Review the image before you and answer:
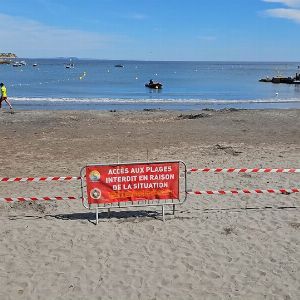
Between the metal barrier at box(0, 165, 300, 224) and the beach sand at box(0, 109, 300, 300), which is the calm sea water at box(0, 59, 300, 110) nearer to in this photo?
the beach sand at box(0, 109, 300, 300)

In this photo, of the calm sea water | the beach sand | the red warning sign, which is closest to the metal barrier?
the red warning sign

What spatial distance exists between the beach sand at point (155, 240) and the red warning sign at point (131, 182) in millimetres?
580

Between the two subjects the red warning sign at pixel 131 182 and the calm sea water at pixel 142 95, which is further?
the calm sea water at pixel 142 95

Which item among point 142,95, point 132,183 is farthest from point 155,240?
point 142,95

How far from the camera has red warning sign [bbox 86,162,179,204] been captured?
8.46 metres

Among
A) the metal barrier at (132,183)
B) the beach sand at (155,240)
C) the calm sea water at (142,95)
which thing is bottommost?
the beach sand at (155,240)

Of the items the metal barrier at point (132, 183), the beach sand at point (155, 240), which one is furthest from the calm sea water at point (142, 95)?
the metal barrier at point (132, 183)

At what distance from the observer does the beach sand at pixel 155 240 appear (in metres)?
6.22

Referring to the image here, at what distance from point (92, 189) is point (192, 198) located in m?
2.89

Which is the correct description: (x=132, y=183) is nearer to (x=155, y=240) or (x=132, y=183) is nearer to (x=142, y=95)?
(x=155, y=240)

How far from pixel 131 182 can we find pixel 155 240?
1422 mm

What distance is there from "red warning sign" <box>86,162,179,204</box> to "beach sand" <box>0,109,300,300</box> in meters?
0.58

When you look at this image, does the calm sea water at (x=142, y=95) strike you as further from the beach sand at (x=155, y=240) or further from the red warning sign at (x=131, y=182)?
the red warning sign at (x=131, y=182)

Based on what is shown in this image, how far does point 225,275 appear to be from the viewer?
652 cm
